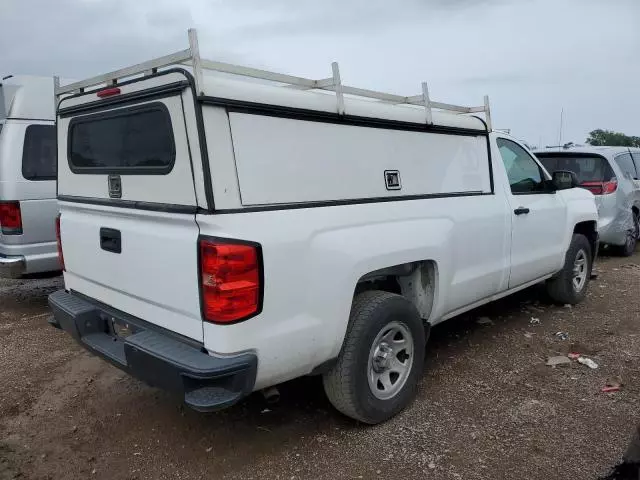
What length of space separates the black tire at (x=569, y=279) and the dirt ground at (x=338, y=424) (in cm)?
87

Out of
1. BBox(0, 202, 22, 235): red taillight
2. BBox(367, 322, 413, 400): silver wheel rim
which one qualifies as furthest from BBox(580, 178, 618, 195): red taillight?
BBox(0, 202, 22, 235): red taillight

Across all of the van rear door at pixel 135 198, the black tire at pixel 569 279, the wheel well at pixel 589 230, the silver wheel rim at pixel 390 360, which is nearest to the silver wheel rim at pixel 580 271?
the black tire at pixel 569 279

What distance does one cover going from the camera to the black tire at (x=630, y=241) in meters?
8.59

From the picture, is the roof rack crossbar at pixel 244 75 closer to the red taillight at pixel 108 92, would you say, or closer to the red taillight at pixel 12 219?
the red taillight at pixel 108 92

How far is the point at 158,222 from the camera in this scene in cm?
283

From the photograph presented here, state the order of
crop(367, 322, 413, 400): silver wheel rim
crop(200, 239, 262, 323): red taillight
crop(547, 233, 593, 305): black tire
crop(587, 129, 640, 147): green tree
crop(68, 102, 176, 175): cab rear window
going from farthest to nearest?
1. crop(587, 129, 640, 147): green tree
2. crop(547, 233, 593, 305): black tire
3. crop(367, 322, 413, 400): silver wheel rim
4. crop(68, 102, 176, 175): cab rear window
5. crop(200, 239, 262, 323): red taillight

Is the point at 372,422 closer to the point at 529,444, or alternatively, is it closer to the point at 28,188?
the point at 529,444

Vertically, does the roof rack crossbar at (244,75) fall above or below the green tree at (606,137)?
below

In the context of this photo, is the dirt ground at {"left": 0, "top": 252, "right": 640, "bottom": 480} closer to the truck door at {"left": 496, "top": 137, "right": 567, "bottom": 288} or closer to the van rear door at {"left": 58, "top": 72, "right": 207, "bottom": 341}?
the truck door at {"left": 496, "top": 137, "right": 567, "bottom": 288}

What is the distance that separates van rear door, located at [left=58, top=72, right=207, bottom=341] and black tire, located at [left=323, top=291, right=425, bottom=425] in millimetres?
897

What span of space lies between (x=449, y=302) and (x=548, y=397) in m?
0.93

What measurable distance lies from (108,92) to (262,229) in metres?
1.38

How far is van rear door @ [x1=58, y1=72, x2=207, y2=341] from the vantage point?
2641 mm

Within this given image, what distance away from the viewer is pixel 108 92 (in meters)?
3.16
